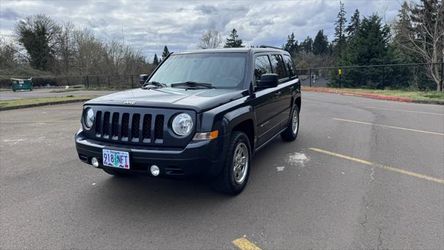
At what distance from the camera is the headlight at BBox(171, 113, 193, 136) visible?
3.74 m

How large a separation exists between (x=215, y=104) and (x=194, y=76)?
1.29 metres

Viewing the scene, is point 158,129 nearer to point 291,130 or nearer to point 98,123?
point 98,123

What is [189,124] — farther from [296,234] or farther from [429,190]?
[429,190]

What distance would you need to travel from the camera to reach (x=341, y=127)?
29.3ft

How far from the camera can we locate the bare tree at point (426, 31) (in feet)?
92.5

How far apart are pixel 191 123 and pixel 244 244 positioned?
51.8 inches

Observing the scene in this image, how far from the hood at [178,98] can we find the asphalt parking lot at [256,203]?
1181mm

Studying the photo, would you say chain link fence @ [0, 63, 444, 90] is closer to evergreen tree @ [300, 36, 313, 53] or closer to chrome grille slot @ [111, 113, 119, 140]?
chrome grille slot @ [111, 113, 119, 140]

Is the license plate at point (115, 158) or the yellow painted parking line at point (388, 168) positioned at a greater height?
the license plate at point (115, 158)

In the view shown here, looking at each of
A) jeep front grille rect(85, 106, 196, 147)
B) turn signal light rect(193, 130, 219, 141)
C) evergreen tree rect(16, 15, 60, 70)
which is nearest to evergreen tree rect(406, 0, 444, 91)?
turn signal light rect(193, 130, 219, 141)

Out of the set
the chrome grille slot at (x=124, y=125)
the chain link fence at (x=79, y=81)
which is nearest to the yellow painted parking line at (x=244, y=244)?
the chrome grille slot at (x=124, y=125)

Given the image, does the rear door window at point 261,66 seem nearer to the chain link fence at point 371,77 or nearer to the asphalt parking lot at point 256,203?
the asphalt parking lot at point 256,203

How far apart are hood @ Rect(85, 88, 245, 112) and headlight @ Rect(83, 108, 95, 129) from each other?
0.10m

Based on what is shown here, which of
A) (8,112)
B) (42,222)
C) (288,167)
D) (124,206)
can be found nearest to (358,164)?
(288,167)
